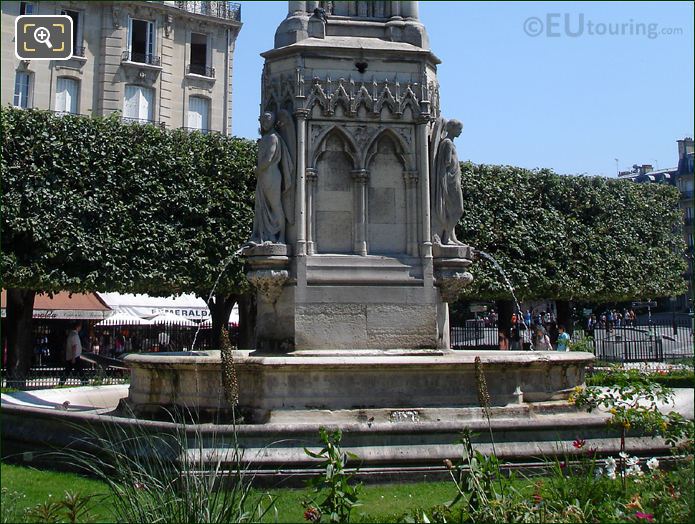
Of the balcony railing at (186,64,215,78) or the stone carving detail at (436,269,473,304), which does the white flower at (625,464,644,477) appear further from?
the balcony railing at (186,64,215,78)

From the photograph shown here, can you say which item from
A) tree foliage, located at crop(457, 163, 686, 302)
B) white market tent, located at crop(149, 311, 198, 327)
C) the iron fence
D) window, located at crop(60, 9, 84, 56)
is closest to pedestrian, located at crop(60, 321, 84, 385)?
white market tent, located at crop(149, 311, 198, 327)

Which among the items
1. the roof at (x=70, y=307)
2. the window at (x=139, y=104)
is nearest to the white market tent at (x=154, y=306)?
the roof at (x=70, y=307)

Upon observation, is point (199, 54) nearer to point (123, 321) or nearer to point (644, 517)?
point (123, 321)

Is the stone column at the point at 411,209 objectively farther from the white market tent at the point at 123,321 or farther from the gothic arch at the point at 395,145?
the white market tent at the point at 123,321

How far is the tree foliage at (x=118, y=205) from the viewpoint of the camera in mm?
22562

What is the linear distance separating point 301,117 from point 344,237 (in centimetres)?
186

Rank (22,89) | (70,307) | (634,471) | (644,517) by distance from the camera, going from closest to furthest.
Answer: (644,517)
(634,471)
(70,307)
(22,89)

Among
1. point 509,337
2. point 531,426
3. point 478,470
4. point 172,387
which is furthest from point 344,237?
point 509,337

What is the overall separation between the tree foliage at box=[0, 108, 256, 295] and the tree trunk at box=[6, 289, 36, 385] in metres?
2.45

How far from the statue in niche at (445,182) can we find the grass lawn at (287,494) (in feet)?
14.7

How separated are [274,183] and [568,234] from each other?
65.3 feet

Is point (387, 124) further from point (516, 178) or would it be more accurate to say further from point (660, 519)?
point (516, 178)

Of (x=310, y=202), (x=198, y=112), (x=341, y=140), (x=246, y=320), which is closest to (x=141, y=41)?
(x=198, y=112)

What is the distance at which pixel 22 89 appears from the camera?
38719 millimetres
